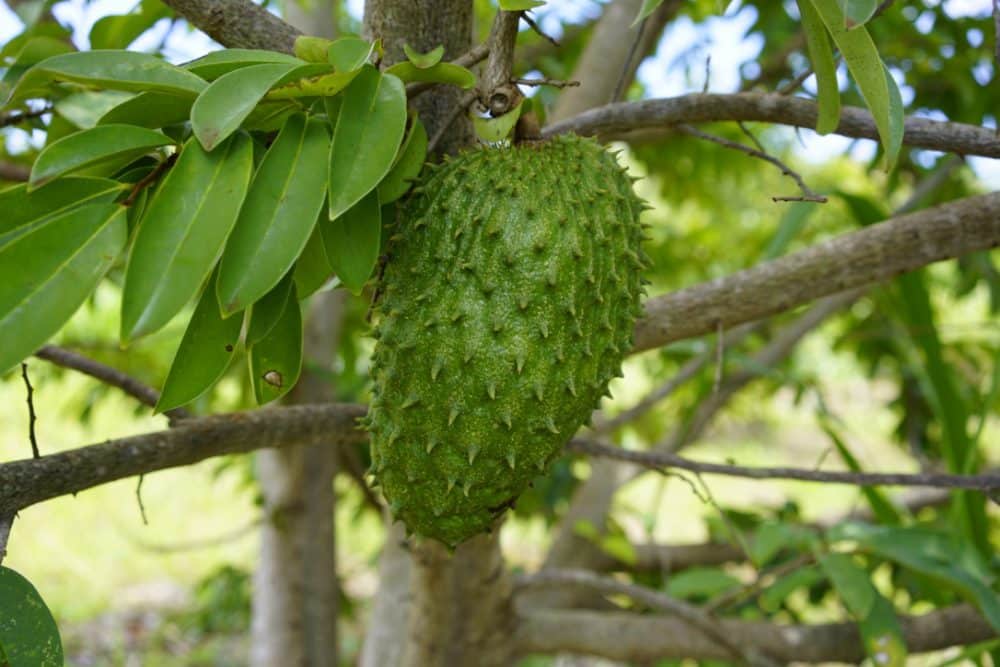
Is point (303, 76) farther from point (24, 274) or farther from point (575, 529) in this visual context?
point (575, 529)

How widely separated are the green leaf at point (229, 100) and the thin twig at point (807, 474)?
35.6 inches

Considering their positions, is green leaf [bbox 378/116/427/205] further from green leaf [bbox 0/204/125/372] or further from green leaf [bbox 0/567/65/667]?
green leaf [bbox 0/567/65/667]

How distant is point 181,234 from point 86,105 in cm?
47

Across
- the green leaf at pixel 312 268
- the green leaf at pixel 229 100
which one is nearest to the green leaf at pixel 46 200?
the green leaf at pixel 229 100

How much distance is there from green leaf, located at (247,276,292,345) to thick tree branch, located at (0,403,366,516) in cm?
31

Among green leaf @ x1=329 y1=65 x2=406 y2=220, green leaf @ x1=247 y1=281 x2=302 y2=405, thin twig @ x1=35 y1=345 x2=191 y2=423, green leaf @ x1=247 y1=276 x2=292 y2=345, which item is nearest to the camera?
green leaf @ x1=329 y1=65 x2=406 y2=220

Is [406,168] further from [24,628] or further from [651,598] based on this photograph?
[651,598]

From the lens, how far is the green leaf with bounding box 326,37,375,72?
3.11 ft

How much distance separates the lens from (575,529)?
124 inches

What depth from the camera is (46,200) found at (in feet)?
2.96

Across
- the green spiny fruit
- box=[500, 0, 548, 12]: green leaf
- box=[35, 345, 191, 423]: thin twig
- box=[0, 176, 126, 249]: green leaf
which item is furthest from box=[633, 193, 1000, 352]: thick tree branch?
box=[0, 176, 126, 249]: green leaf

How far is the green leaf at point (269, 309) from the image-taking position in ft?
3.35

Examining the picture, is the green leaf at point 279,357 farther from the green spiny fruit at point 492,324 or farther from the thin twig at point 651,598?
the thin twig at point 651,598

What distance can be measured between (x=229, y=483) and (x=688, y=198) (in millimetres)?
4596
